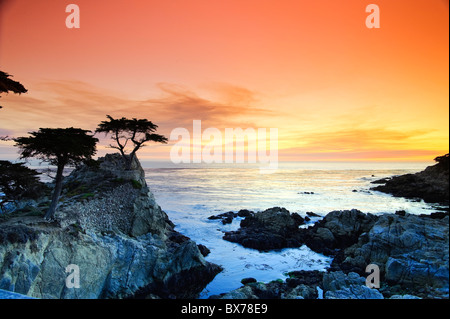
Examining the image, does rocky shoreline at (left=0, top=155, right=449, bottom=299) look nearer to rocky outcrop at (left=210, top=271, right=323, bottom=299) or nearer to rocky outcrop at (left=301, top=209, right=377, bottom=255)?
rocky outcrop at (left=210, top=271, right=323, bottom=299)

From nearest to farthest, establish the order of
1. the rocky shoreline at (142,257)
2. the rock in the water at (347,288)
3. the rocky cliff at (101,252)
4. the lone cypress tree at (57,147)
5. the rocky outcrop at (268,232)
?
the rocky cliff at (101,252) < the rocky shoreline at (142,257) < the rock in the water at (347,288) < the lone cypress tree at (57,147) < the rocky outcrop at (268,232)

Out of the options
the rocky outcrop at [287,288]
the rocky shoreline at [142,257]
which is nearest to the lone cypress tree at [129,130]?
the rocky shoreline at [142,257]

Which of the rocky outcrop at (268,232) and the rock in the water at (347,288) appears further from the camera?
the rocky outcrop at (268,232)

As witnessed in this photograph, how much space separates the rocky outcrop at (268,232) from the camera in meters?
23.8

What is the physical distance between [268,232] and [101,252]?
1840 cm

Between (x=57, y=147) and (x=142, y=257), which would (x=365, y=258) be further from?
(x=57, y=147)

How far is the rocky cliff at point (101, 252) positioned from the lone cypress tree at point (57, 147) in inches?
57.0

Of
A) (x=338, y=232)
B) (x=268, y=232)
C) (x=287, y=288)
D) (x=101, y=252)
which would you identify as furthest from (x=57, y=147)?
(x=338, y=232)

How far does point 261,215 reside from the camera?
30422 millimetres

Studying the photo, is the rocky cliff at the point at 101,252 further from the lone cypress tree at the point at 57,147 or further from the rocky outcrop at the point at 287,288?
the rocky outcrop at the point at 287,288

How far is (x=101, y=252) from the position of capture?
14.0 m

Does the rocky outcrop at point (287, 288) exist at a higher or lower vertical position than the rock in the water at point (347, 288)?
lower
